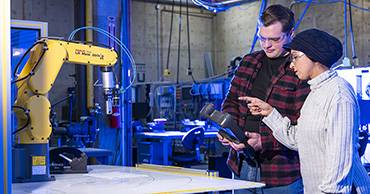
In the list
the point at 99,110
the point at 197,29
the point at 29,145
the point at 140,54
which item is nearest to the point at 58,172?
the point at 29,145

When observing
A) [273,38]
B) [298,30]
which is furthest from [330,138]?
[298,30]

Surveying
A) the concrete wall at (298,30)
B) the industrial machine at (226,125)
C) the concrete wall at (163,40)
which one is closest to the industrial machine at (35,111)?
the industrial machine at (226,125)

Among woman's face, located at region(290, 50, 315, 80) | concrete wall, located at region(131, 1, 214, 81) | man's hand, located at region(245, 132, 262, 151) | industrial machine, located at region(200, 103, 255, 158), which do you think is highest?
concrete wall, located at region(131, 1, 214, 81)

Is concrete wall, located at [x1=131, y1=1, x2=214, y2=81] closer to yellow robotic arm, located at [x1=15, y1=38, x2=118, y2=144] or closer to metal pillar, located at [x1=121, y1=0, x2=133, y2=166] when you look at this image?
metal pillar, located at [x1=121, y1=0, x2=133, y2=166]

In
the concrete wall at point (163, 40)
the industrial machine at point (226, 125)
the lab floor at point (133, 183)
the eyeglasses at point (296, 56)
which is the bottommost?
the lab floor at point (133, 183)

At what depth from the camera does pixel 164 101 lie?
977 centimetres

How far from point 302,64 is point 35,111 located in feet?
3.82

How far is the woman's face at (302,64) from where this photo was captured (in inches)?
78.6

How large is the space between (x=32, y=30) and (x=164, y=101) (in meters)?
5.75

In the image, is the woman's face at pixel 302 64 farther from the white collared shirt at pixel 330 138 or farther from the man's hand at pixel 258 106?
the man's hand at pixel 258 106

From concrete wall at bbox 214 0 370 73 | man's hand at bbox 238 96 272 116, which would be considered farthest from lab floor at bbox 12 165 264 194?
concrete wall at bbox 214 0 370 73

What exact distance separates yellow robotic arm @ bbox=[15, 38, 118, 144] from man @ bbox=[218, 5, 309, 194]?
2.69ft

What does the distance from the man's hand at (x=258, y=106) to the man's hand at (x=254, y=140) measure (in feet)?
0.34

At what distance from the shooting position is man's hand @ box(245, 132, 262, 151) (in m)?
2.38
